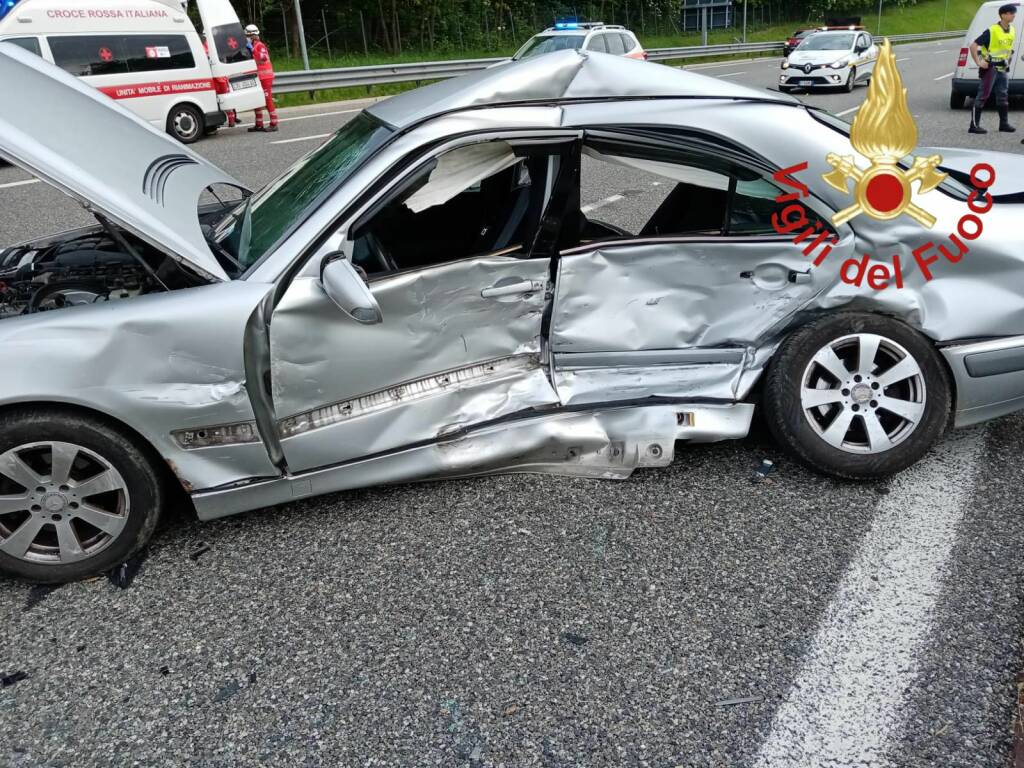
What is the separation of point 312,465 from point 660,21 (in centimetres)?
4553

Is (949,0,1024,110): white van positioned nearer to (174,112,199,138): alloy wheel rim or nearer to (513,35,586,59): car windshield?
(513,35,586,59): car windshield

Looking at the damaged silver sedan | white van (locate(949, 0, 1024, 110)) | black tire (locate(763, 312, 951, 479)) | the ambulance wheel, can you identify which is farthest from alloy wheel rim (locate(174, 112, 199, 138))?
black tire (locate(763, 312, 951, 479))

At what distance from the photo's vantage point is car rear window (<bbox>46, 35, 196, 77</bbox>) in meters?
12.4

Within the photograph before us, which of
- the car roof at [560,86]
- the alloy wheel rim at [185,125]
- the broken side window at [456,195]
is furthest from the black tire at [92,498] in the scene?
the alloy wheel rim at [185,125]

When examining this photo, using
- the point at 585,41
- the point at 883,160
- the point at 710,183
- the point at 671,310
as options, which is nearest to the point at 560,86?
the point at 710,183

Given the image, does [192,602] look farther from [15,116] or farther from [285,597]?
[15,116]

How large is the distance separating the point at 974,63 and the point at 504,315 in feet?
43.8

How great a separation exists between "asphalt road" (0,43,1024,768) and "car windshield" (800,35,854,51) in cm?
1931

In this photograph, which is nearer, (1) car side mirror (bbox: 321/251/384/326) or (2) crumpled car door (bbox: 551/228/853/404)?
(1) car side mirror (bbox: 321/251/384/326)

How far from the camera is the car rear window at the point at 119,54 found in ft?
40.7

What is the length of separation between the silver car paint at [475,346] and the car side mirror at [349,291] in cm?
11

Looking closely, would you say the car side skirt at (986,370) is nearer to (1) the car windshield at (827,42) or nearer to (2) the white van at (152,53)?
(2) the white van at (152,53)

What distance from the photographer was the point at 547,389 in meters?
3.31

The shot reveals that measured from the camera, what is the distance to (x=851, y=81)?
19734 millimetres
